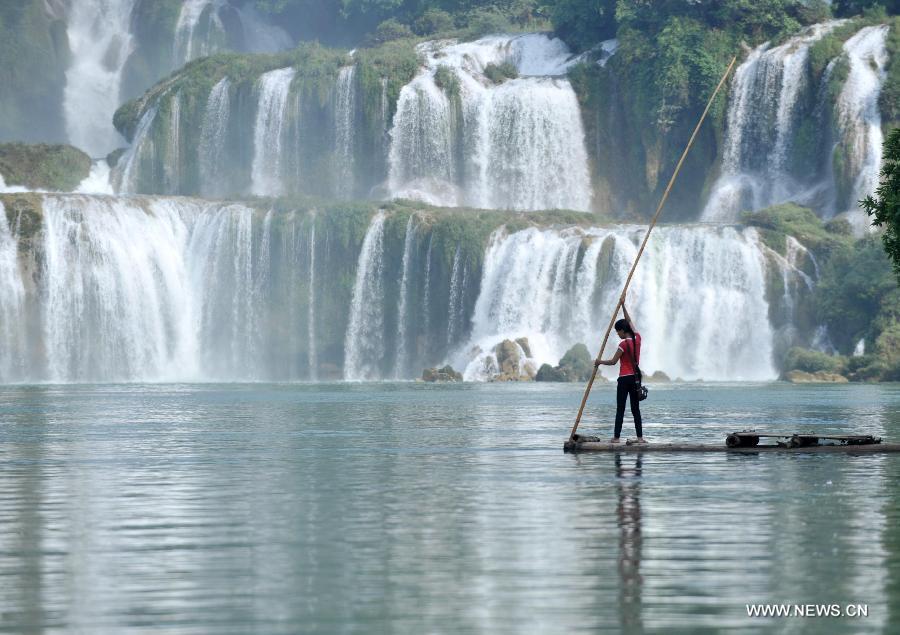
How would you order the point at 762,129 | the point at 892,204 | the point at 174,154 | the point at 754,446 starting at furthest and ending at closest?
the point at 174,154 < the point at 762,129 < the point at 892,204 < the point at 754,446

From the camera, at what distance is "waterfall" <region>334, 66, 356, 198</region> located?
109 meters

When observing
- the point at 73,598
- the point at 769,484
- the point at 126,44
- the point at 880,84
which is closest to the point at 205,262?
the point at 880,84

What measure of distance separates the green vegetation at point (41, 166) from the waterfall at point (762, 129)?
39.0m

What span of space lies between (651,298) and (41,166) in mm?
40834

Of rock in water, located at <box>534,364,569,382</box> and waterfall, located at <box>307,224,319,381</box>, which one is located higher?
waterfall, located at <box>307,224,319,381</box>

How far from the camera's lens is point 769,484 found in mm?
20422

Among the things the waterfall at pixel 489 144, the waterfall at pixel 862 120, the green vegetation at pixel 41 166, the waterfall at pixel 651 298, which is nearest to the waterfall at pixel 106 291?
the green vegetation at pixel 41 166

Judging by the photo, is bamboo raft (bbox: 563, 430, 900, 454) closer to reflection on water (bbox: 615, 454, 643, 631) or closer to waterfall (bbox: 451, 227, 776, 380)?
reflection on water (bbox: 615, 454, 643, 631)

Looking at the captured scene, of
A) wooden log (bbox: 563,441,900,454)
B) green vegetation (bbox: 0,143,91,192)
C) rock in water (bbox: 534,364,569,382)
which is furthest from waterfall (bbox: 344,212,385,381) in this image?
wooden log (bbox: 563,441,900,454)

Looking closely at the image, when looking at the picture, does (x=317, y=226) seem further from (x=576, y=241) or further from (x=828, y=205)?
(x=828, y=205)

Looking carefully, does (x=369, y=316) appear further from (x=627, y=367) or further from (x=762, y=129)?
(x=627, y=367)

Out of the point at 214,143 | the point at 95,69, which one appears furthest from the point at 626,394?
the point at 95,69

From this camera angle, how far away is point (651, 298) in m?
88.0

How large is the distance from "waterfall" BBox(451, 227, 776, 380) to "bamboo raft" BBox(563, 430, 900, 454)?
60.2m
